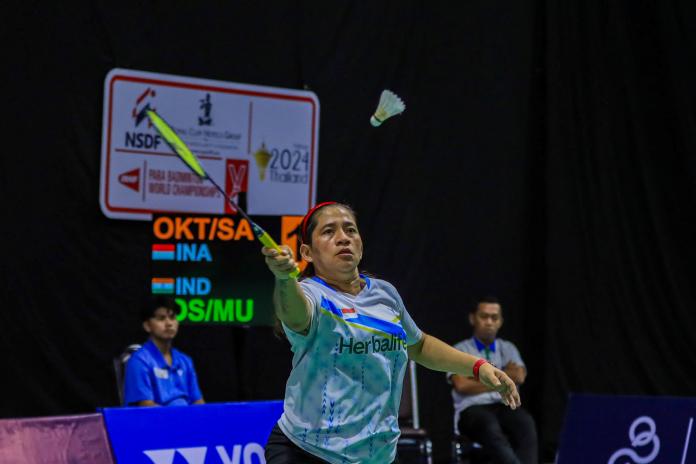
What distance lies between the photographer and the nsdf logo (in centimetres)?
488

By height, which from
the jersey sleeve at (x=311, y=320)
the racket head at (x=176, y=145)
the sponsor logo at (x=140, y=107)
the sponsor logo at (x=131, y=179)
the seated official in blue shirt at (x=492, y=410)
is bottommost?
the seated official in blue shirt at (x=492, y=410)

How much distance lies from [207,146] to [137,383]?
2174 mm

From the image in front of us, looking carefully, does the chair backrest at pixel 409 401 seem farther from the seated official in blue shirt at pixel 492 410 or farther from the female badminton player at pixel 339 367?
the female badminton player at pixel 339 367

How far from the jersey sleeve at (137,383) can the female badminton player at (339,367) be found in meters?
2.85

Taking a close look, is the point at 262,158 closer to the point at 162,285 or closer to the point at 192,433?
the point at 162,285

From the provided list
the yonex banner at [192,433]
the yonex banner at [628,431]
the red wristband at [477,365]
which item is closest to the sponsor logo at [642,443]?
the yonex banner at [628,431]

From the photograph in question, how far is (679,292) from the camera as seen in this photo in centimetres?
938

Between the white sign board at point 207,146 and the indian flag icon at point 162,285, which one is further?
the white sign board at point 207,146

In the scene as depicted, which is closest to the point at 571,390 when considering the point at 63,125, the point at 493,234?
the point at 493,234

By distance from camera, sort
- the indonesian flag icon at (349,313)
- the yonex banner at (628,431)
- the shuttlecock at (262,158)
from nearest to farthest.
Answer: the indonesian flag icon at (349,313), the yonex banner at (628,431), the shuttlecock at (262,158)

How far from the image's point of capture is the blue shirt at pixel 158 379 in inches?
235

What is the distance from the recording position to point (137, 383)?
19.5 ft

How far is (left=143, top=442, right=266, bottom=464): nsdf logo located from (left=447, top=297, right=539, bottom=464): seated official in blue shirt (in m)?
1.94

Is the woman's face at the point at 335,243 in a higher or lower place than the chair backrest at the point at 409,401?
higher
